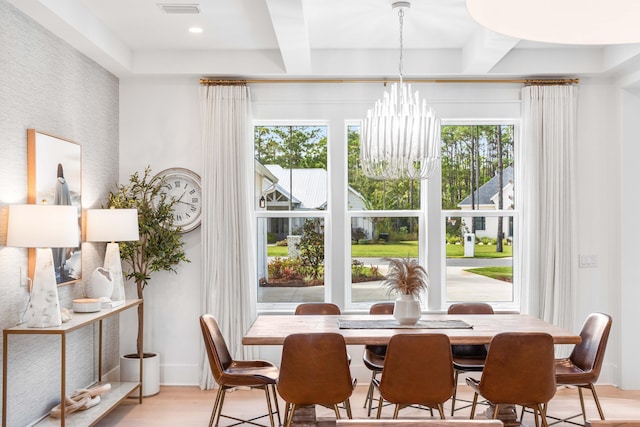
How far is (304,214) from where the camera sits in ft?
18.5

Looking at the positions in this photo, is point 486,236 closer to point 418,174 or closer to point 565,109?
point 565,109

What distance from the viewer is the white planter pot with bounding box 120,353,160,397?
16.4 feet


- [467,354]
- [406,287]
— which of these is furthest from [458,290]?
[406,287]

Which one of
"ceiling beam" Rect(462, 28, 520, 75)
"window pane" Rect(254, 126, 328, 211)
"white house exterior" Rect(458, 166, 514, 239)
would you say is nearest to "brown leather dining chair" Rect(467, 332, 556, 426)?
"ceiling beam" Rect(462, 28, 520, 75)

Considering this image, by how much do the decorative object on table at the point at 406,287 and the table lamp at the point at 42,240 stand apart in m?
2.03

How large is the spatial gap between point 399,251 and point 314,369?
2.40 metres

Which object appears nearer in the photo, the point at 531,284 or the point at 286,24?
the point at 286,24

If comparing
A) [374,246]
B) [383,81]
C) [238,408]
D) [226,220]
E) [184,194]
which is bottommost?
[238,408]

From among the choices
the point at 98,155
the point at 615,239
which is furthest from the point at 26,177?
the point at 615,239

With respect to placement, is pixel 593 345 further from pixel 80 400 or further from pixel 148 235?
pixel 148 235

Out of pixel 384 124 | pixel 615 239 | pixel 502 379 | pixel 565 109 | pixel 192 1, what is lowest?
pixel 502 379

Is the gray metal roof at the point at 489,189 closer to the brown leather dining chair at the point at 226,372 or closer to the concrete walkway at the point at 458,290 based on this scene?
the concrete walkway at the point at 458,290

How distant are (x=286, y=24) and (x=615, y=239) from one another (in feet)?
11.6

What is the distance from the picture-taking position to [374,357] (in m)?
4.45
